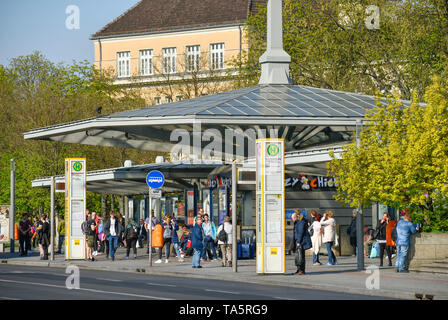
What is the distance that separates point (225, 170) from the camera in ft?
124

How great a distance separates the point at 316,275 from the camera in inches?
1110

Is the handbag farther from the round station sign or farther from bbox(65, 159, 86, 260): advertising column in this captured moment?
bbox(65, 159, 86, 260): advertising column

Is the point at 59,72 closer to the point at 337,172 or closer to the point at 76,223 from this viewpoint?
the point at 76,223

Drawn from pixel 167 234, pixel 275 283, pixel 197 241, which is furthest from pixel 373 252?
pixel 275 283

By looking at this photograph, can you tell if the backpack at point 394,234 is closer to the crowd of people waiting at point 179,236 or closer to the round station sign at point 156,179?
the crowd of people waiting at point 179,236

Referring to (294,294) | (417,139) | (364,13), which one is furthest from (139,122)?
(364,13)

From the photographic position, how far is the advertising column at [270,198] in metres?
27.7

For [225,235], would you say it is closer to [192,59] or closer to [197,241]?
[197,241]

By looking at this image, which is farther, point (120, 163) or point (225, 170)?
point (120, 163)

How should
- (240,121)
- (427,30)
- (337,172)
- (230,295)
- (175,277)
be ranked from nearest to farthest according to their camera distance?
(230,295), (175,277), (337,172), (240,121), (427,30)

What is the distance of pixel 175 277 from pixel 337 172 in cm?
618

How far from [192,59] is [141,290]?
49.3 meters

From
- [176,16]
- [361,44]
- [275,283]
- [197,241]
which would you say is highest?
[176,16]

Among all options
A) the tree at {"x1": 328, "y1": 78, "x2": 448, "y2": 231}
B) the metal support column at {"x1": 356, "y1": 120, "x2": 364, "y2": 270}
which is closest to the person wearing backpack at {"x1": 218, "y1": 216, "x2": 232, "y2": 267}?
the tree at {"x1": 328, "y1": 78, "x2": 448, "y2": 231}
